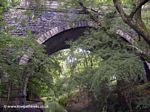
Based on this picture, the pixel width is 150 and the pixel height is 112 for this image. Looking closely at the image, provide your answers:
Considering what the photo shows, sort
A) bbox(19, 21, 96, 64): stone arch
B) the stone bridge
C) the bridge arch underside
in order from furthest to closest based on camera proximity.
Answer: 1. the bridge arch underside
2. bbox(19, 21, 96, 64): stone arch
3. the stone bridge

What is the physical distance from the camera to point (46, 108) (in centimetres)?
975

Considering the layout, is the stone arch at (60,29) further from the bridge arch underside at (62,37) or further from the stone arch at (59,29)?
the bridge arch underside at (62,37)

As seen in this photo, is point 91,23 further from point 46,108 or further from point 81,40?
point 46,108

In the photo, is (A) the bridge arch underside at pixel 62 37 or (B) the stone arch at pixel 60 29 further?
(A) the bridge arch underside at pixel 62 37

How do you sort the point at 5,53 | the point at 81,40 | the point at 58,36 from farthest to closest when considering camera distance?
the point at 58,36 < the point at 81,40 < the point at 5,53

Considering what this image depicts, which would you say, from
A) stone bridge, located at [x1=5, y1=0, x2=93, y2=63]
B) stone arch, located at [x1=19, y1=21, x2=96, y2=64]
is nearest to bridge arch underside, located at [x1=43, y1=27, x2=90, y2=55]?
stone bridge, located at [x1=5, y1=0, x2=93, y2=63]

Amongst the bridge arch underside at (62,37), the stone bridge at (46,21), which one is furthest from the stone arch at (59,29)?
the bridge arch underside at (62,37)

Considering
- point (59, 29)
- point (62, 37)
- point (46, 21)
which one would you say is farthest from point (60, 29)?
point (62, 37)

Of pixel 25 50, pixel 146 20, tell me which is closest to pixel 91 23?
pixel 146 20

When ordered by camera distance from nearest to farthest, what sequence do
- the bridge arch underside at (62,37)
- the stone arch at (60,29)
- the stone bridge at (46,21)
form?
the stone bridge at (46,21) < the stone arch at (60,29) < the bridge arch underside at (62,37)

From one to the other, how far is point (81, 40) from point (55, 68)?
102 centimetres

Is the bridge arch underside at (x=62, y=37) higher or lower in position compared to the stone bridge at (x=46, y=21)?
lower

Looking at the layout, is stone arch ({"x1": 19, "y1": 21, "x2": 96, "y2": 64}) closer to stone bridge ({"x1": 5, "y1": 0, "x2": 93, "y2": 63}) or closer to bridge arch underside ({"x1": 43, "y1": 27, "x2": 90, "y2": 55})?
stone bridge ({"x1": 5, "y1": 0, "x2": 93, "y2": 63})

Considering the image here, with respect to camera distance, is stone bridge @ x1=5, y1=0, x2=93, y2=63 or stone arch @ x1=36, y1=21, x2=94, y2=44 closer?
stone bridge @ x1=5, y1=0, x2=93, y2=63
